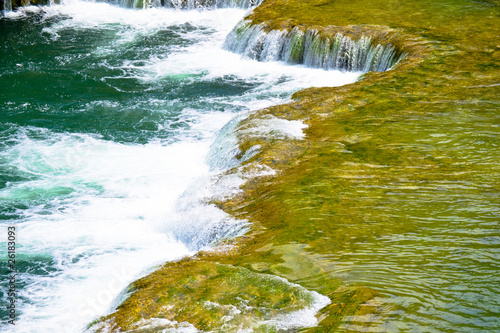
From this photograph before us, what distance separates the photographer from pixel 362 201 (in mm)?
5848

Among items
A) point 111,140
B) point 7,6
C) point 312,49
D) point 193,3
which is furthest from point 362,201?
point 7,6

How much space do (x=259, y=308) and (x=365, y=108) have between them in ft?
15.5

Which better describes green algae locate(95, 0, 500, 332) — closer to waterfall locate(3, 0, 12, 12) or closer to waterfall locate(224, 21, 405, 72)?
waterfall locate(224, 21, 405, 72)

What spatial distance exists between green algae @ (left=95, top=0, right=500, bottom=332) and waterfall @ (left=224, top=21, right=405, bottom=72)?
135 centimetres

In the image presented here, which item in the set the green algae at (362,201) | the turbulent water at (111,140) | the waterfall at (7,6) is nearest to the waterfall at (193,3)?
the turbulent water at (111,140)

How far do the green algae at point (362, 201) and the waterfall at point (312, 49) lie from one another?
1.35 metres

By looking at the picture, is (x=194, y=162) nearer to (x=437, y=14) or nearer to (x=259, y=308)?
(x=259, y=308)

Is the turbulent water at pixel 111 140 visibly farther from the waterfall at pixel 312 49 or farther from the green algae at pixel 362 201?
the green algae at pixel 362 201

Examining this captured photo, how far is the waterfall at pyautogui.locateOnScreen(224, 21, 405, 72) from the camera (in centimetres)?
1180

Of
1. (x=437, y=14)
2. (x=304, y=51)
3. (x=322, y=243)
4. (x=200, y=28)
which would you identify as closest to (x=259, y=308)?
(x=322, y=243)

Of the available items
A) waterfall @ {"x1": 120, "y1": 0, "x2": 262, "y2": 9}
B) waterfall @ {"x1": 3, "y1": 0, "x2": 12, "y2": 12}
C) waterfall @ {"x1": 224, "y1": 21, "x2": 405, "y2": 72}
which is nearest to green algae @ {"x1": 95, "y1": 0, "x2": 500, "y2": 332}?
waterfall @ {"x1": 224, "y1": 21, "x2": 405, "y2": 72}

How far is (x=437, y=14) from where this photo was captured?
42.4 feet

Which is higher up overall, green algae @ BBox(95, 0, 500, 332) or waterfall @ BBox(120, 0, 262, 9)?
waterfall @ BBox(120, 0, 262, 9)

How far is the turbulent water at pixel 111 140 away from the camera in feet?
21.1
